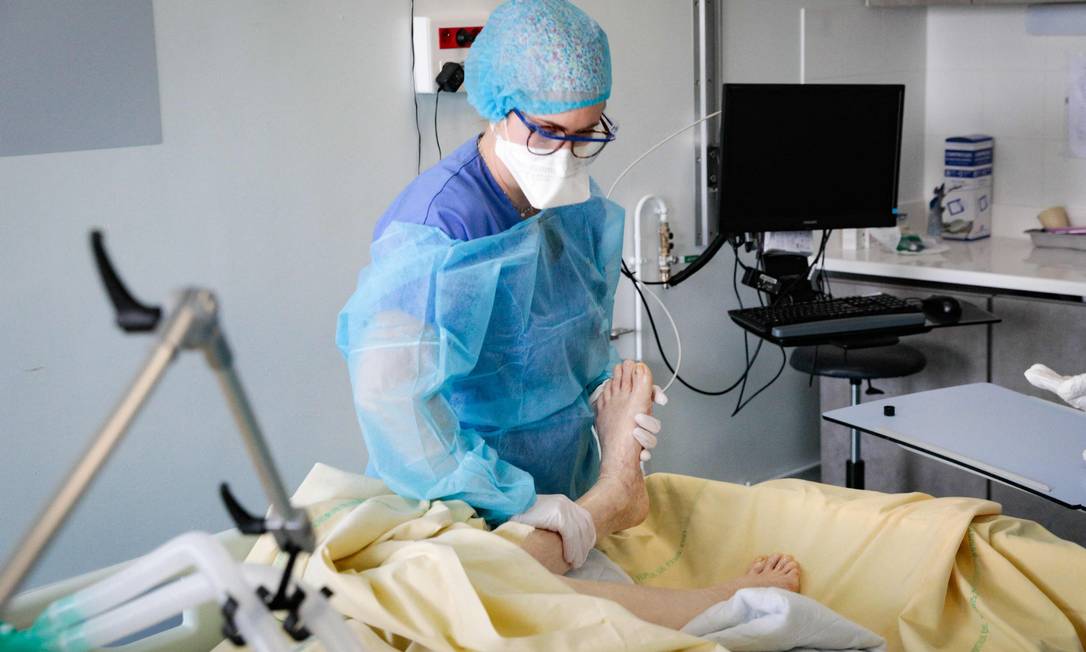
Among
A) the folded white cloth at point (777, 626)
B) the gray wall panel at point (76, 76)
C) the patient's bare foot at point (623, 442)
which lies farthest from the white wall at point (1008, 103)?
the gray wall panel at point (76, 76)

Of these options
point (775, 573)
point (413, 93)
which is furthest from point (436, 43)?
point (775, 573)

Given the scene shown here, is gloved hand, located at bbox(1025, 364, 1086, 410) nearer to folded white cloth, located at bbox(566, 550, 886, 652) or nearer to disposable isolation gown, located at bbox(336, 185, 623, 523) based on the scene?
folded white cloth, located at bbox(566, 550, 886, 652)

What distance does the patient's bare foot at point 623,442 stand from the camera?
5.79 ft

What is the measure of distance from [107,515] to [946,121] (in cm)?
275

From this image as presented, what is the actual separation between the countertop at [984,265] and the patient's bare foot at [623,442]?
1418 millimetres

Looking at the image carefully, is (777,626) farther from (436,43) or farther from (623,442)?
(436,43)

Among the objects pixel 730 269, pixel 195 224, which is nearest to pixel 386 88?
pixel 195 224

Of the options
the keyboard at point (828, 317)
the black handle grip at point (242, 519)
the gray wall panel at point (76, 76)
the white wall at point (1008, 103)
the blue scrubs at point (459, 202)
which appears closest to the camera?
the black handle grip at point (242, 519)

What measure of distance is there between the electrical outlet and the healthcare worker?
2.48ft

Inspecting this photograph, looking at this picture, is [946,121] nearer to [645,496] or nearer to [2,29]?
[645,496]

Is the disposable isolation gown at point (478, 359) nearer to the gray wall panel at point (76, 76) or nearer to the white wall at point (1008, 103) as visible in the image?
the gray wall panel at point (76, 76)

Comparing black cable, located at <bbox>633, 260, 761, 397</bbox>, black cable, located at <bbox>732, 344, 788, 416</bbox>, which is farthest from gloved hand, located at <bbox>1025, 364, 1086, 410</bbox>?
black cable, located at <bbox>732, 344, 788, 416</bbox>

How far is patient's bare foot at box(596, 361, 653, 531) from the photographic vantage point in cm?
176

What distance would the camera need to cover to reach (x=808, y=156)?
282 cm
